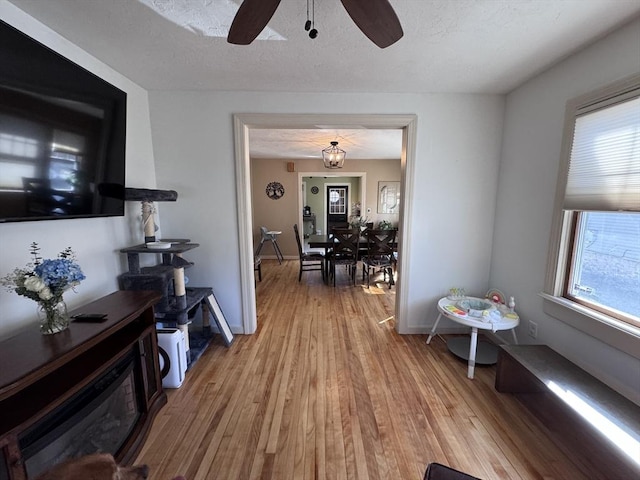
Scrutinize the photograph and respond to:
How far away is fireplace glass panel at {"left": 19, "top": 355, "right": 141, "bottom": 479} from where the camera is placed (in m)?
0.97

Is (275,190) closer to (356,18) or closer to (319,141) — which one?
(319,141)

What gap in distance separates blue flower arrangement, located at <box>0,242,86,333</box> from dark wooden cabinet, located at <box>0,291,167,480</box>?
0.07 metres

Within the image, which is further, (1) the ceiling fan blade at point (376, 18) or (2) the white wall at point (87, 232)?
(2) the white wall at point (87, 232)

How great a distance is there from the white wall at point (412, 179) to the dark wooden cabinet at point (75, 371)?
3.14ft

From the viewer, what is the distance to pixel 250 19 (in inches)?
44.9

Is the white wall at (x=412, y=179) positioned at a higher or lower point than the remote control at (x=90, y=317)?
higher

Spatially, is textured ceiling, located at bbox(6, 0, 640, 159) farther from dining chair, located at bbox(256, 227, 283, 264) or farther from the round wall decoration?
the round wall decoration

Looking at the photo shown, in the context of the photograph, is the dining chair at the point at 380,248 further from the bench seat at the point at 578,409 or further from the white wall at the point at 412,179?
the bench seat at the point at 578,409

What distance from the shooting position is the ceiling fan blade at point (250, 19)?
3.48 feet

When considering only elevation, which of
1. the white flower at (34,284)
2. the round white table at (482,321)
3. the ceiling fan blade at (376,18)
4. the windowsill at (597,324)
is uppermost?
the ceiling fan blade at (376,18)

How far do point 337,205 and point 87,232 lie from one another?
24.8ft

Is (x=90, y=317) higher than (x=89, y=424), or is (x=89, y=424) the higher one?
(x=90, y=317)

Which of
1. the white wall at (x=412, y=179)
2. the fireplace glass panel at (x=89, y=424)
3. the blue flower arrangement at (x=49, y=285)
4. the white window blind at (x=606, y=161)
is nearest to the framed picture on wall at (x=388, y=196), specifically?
the white wall at (x=412, y=179)

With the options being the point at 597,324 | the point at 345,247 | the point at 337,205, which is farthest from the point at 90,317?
the point at 337,205
